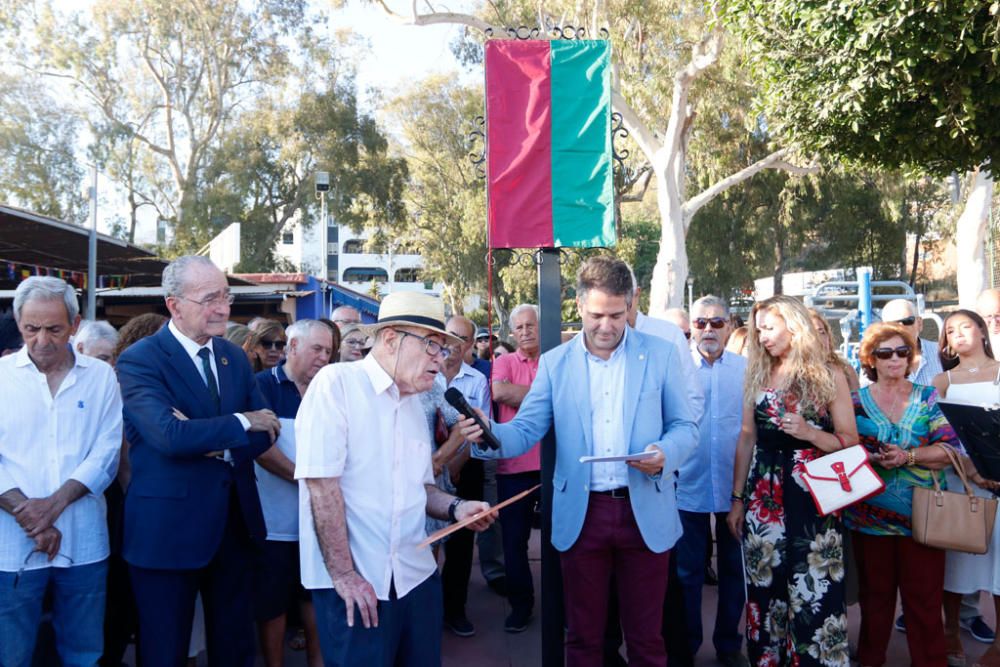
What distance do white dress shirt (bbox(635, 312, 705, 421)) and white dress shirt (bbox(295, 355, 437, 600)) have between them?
6.02 feet

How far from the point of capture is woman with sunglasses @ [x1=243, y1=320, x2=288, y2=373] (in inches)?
198

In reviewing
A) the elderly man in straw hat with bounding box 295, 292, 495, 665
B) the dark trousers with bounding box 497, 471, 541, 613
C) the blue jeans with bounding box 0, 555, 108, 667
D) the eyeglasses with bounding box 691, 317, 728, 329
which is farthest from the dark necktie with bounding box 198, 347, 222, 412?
the eyeglasses with bounding box 691, 317, 728, 329

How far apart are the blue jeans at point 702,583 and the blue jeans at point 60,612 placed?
2.78m

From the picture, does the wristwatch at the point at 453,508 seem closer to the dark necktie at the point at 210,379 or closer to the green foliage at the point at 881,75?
the dark necktie at the point at 210,379

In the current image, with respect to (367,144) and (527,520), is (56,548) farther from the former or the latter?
(367,144)

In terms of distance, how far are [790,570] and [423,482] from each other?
6.74ft

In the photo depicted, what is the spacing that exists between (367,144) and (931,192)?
1996 cm

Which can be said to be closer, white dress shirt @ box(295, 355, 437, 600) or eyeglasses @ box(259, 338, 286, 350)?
white dress shirt @ box(295, 355, 437, 600)

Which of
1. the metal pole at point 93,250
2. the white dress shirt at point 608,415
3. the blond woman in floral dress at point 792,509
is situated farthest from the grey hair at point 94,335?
the metal pole at point 93,250

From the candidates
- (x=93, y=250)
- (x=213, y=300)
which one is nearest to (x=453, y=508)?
(x=213, y=300)

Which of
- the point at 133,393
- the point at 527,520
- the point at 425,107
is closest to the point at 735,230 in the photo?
the point at 425,107

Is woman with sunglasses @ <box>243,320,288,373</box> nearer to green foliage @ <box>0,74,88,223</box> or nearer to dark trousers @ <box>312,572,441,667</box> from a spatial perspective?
dark trousers @ <box>312,572,441,667</box>

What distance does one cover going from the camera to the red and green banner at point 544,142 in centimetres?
374

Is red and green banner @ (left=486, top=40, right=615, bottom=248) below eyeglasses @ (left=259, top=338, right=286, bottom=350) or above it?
above
